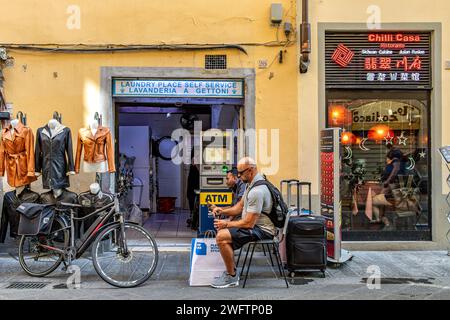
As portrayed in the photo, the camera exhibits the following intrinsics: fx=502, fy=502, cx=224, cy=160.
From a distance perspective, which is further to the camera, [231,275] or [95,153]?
[95,153]

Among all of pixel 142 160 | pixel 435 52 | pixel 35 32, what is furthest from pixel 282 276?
pixel 142 160

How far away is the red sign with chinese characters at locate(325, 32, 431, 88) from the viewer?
26.6 feet

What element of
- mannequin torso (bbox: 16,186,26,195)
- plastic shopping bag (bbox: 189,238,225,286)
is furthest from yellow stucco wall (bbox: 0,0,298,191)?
plastic shopping bag (bbox: 189,238,225,286)

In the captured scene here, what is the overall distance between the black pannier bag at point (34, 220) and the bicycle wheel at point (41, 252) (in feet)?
0.44

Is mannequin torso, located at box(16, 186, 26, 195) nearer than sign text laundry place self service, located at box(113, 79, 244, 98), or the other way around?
mannequin torso, located at box(16, 186, 26, 195)

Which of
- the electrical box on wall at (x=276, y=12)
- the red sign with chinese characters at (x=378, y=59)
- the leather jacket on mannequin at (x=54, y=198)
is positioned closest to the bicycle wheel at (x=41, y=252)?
the leather jacket on mannequin at (x=54, y=198)

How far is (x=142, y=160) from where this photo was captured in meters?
12.3

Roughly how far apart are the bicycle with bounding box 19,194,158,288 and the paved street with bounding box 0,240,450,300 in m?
0.16

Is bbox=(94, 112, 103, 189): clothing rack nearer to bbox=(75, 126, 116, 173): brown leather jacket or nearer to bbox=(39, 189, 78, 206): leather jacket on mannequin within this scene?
bbox=(75, 126, 116, 173): brown leather jacket

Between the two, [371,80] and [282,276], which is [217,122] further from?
[282,276]

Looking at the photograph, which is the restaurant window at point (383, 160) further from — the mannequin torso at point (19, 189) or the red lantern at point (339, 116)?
the mannequin torso at point (19, 189)

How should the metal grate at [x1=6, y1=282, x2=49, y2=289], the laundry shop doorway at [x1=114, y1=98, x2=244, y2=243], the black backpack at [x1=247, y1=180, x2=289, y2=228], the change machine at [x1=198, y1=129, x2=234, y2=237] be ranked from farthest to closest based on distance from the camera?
the laundry shop doorway at [x1=114, y1=98, x2=244, y2=243] < the change machine at [x1=198, y1=129, x2=234, y2=237] < the metal grate at [x1=6, y1=282, x2=49, y2=289] < the black backpack at [x1=247, y1=180, x2=289, y2=228]

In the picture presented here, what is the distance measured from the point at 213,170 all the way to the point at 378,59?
10.5 ft

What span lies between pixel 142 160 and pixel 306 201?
547cm
